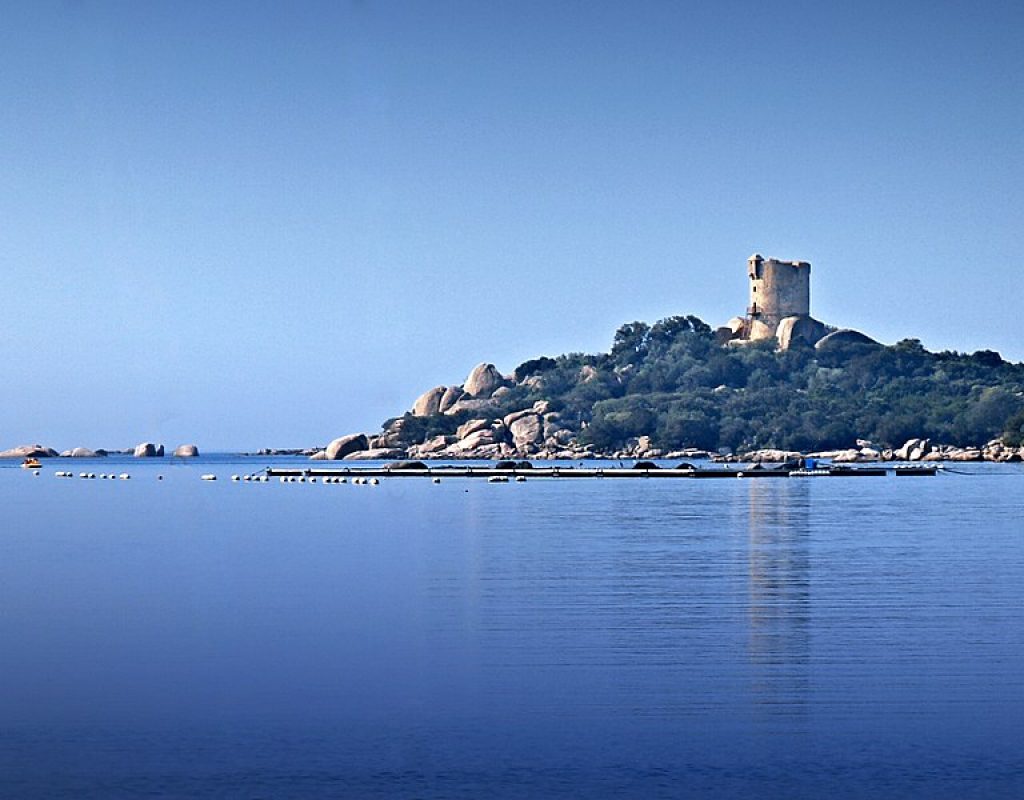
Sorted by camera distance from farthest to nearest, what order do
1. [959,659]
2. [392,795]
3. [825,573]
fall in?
[825,573] < [959,659] < [392,795]

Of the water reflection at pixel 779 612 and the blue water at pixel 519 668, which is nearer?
the blue water at pixel 519 668

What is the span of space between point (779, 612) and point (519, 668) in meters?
8.44

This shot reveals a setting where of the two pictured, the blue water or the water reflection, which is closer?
the blue water

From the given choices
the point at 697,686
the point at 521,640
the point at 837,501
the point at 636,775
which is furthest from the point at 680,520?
the point at 636,775

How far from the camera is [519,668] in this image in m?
23.3

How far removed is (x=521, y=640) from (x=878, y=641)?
20.8 feet

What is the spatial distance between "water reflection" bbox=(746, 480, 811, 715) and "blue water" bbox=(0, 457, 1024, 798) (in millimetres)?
100

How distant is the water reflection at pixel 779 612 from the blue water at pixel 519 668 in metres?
0.10

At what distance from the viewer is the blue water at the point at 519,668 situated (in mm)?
16719

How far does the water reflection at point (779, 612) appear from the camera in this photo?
21.2m

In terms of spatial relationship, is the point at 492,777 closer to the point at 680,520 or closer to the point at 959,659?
the point at 959,659

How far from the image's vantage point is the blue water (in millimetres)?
16719

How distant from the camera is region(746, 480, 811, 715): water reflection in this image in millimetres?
21234

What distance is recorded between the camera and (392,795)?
619 inches
